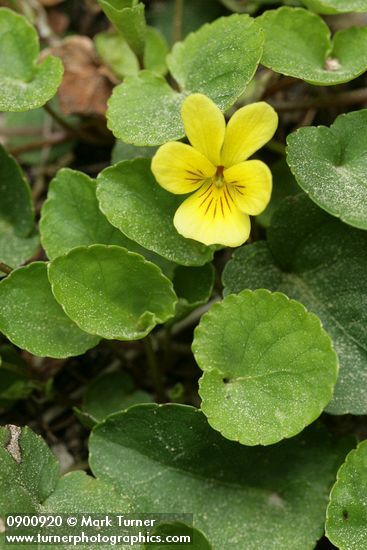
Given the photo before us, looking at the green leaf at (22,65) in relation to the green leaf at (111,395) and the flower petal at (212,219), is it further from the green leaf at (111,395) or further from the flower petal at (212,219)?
the green leaf at (111,395)

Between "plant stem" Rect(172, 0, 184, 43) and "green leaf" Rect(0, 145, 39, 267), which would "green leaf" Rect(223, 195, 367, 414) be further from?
"plant stem" Rect(172, 0, 184, 43)

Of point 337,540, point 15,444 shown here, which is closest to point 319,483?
point 337,540

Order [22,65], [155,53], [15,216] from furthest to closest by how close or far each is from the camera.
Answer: [155,53] < [15,216] < [22,65]

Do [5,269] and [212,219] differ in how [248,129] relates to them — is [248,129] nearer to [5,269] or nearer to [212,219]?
[212,219]

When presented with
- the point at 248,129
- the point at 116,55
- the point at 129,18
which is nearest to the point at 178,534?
the point at 248,129

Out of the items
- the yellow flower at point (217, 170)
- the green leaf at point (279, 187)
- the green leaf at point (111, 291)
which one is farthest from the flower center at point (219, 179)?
the green leaf at point (279, 187)

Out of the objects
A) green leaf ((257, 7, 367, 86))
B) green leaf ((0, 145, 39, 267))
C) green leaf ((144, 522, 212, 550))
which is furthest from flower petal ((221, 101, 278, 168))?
green leaf ((144, 522, 212, 550))
